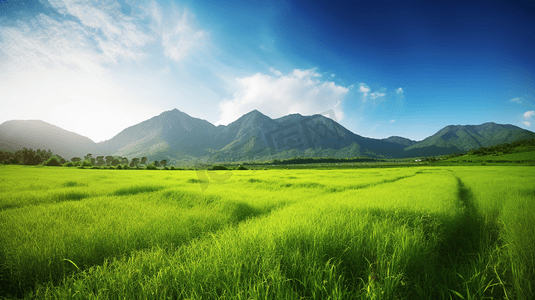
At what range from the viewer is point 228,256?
101 inches

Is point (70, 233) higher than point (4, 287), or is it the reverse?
point (70, 233)

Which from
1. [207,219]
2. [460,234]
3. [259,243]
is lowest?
[460,234]

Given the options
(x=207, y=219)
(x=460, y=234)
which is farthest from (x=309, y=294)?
(x=460, y=234)

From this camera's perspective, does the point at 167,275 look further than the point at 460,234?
No

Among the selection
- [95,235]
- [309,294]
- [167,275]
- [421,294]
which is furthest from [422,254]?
[95,235]

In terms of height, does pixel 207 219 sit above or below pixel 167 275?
below

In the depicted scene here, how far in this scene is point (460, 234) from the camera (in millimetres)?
4691

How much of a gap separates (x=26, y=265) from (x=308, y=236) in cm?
429

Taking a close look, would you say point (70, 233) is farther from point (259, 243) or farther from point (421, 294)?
point (421, 294)

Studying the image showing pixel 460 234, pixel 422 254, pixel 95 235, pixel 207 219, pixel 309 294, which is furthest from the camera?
pixel 207 219

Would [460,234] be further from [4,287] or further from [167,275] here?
[4,287]

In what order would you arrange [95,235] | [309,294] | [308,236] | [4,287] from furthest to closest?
[95,235] → [308,236] → [4,287] → [309,294]

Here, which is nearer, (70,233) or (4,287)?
(4,287)

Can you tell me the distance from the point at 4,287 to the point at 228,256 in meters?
3.13
